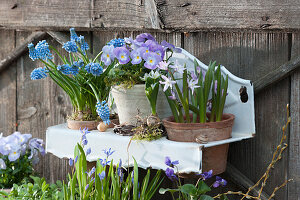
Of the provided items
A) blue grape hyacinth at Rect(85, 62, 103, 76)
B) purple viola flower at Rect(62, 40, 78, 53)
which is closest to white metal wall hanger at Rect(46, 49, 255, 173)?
blue grape hyacinth at Rect(85, 62, 103, 76)

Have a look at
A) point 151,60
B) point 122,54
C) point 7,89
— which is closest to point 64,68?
point 122,54

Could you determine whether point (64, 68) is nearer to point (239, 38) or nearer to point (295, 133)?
point (239, 38)

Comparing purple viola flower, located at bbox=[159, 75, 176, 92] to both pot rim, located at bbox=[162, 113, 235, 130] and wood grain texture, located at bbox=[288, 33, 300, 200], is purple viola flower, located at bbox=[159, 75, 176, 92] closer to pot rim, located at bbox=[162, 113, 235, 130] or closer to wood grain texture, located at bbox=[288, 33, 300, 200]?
pot rim, located at bbox=[162, 113, 235, 130]

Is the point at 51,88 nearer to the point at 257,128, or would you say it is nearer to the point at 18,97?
the point at 18,97

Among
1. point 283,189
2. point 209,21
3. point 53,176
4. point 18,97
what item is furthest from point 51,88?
point 283,189

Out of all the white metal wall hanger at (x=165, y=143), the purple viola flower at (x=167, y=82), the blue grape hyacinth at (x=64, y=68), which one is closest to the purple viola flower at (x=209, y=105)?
the white metal wall hanger at (x=165, y=143)

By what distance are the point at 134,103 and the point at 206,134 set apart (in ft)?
1.34

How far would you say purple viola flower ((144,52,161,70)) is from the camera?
203 centimetres

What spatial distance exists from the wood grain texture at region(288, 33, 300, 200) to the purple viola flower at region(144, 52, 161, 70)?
2.30ft

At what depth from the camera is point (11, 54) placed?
3.10 metres

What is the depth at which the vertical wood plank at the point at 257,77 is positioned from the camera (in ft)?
7.40

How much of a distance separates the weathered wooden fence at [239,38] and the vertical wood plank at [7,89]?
0.30 m

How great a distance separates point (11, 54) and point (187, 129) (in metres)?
1.64

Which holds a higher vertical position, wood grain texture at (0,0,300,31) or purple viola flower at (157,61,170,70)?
wood grain texture at (0,0,300,31)
